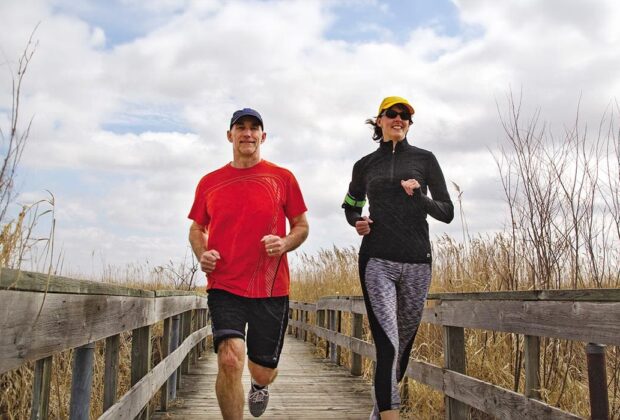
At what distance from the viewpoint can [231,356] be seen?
3.83 meters

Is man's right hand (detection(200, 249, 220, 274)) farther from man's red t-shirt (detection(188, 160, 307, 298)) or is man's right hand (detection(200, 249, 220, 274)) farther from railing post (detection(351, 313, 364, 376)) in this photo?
railing post (detection(351, 313, 364, 376))

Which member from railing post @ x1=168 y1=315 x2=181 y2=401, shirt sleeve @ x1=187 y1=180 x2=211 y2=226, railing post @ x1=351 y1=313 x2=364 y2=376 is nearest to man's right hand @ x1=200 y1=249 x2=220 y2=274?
shirt sleeve @ x1=187 y1=180 x2=211 y2=226

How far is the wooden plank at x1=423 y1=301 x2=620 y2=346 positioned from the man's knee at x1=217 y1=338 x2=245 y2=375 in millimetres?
1420

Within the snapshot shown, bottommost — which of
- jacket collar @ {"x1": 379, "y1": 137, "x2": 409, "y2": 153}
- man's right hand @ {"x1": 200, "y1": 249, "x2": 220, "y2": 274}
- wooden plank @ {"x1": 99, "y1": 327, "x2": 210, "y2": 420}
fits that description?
wooden plank @ {"x1": 99, "y1": 327, "x2": 210, "y2": 420}

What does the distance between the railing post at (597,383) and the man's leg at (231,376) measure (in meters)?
1.88

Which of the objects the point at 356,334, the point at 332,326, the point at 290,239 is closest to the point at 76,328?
the point at 290,239

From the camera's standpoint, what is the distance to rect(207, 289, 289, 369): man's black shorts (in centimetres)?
393

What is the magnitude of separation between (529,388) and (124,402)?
2078 mm

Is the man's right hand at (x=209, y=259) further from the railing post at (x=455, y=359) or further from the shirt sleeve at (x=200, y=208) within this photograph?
the railing post at (x=455, y=359)

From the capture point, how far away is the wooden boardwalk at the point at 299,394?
19.1 feet

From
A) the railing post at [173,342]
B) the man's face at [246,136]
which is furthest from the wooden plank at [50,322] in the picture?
the railing post at [173,342]

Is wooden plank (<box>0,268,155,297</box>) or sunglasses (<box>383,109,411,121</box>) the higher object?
sunglasses (<box>383,109,411,121</box>)

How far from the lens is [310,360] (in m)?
10.2

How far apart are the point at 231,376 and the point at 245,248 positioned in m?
0.74
